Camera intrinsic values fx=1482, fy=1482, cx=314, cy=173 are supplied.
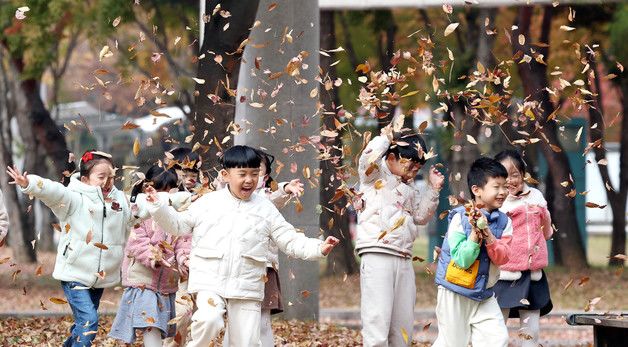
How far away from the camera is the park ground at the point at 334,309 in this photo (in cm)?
1385

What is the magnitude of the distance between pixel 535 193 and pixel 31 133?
19711 mm

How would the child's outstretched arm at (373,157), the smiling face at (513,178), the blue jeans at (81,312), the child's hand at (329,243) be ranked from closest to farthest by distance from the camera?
the child's hand at (329,243) < the child's outstretched arm at (373,157) < the blue jeans at (81,312) < the smiling face at (513,178)

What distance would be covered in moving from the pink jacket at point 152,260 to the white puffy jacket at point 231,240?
1.17m

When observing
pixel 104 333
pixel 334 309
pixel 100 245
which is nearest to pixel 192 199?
pixel 100 245

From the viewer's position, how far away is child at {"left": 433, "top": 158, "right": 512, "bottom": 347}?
9.05 meters

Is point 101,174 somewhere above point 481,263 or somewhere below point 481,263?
above

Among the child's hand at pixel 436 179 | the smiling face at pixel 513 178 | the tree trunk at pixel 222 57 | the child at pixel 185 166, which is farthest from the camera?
the tree trunk at pixel 222 57

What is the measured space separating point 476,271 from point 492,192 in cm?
50

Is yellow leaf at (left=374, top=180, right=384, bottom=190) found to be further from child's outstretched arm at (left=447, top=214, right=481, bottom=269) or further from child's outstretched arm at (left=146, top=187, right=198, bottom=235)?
child's outstretched arm at (left=146, top=187, right=198, bottom=235)

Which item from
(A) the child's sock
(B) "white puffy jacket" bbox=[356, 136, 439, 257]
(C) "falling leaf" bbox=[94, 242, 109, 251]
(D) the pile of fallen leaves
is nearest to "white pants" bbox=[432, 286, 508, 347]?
(B) "white puffy jacket" bbox=[356, 136, 439, 257]

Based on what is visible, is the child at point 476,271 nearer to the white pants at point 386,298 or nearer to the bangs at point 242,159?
the white pants at point 386,298

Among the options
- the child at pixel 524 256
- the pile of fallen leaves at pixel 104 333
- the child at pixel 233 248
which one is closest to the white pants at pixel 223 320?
the child at pixel 233 248

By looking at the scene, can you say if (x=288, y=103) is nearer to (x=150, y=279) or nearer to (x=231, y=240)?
(x=150, y=279)

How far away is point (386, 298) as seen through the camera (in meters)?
10.2
